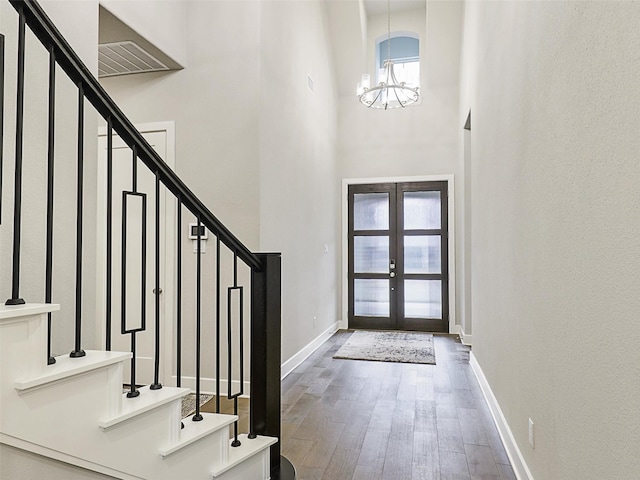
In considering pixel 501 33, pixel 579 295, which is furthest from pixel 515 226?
pixel 501 33

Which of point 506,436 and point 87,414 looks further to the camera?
point 506,436

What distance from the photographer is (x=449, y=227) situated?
275 inches

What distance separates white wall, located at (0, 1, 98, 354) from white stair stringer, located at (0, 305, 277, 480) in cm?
85

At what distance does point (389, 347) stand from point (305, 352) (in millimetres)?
1237

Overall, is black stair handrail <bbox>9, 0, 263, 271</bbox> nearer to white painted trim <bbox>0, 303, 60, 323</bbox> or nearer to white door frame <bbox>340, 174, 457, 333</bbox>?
white painted trim <bbox>0, 303, 60, 323</bbox>

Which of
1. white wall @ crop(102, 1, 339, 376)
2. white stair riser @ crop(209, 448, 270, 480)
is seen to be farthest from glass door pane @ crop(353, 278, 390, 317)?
white stair riser @ crop(209, 448, 270, 480)

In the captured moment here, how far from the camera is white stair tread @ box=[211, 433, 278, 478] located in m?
2.11

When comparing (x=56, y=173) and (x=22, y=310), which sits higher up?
(x=56, y=173)

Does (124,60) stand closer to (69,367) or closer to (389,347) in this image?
(69,367)

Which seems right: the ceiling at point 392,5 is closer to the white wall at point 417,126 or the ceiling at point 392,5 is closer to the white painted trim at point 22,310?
the white wall at point 417,126

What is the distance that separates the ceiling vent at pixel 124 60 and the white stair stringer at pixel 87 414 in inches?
115

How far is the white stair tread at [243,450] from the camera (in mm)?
2113

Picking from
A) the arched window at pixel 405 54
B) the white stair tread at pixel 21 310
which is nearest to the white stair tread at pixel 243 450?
the white stair tread at pixel 21 310

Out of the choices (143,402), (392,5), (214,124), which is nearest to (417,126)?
(392,5)
